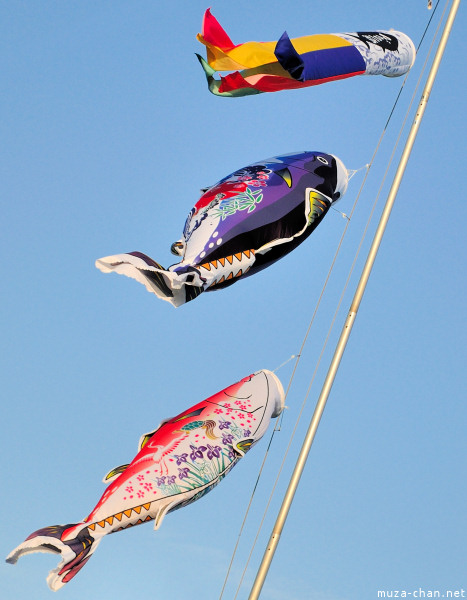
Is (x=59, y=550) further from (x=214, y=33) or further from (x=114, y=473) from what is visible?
(x=214, y=33)

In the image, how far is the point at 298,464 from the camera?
10281mm

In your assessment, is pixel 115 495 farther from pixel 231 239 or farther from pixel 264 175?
pixel 264 175

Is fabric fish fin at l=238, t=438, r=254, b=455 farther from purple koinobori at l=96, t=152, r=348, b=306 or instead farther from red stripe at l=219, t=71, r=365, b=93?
red stripe at l=219, t=71, r=365, b=93

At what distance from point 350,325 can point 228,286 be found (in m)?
1.15


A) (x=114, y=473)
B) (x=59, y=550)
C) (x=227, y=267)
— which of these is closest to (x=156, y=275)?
(x=227, y=267)

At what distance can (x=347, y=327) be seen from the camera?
10.8m

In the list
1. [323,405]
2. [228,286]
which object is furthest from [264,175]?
[323,405]

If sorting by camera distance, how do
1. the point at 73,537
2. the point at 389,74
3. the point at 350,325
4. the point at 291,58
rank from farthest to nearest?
the point at 389,74, the point at 350,325, the point at 291,58, the point at 73,537

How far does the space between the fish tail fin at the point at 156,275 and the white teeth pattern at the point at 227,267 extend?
0.17 m

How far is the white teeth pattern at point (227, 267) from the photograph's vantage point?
1012 centimetres

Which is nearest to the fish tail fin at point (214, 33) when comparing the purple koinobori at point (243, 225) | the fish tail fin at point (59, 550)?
the purple koinobori at point (243, 225)

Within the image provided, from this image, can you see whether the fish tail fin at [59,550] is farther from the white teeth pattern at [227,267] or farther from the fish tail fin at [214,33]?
the fish tail fin at [214,33]

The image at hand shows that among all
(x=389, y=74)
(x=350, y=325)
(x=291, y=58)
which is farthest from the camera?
(x=389, y=74)

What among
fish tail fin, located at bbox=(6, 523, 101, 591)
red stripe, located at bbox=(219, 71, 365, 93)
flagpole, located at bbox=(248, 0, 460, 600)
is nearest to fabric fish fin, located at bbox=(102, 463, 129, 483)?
fish tail fin, located at bbox=(6, 523, 101, 591)
